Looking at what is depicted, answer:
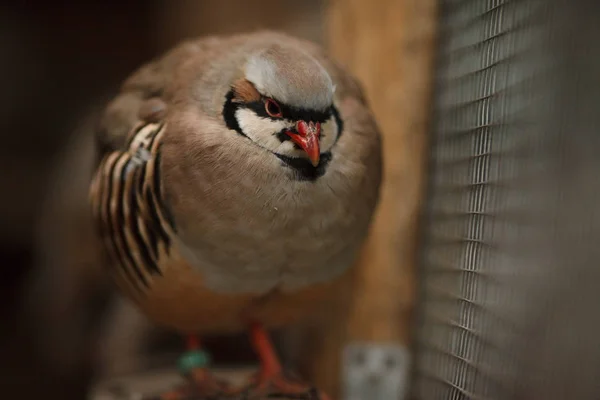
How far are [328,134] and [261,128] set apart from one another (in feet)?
0.52

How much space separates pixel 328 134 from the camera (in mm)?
1639

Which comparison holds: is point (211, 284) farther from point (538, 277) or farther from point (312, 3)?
point (312, 3)

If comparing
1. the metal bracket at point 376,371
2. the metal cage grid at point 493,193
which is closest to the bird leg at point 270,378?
the metal bracket at point 376,371

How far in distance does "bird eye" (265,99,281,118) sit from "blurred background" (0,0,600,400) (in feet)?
1.72

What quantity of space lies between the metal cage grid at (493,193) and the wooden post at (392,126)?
0.74 feet

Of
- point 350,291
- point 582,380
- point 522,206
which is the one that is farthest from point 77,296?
point 582,380

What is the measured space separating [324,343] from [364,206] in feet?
2.63

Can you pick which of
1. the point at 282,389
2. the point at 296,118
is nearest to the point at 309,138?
the point at 296,118

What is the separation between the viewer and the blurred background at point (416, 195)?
154 cm

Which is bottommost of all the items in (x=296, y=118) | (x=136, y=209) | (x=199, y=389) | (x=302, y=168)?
(x=199, y=389)

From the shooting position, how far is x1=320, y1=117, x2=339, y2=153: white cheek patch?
1624 millimetres

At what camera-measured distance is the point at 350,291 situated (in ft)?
7.32

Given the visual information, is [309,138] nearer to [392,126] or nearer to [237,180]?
[237,180]

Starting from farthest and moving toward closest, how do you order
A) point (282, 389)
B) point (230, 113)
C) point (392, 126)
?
point (392, 126) < point (282, 389) < point (230, 113)
